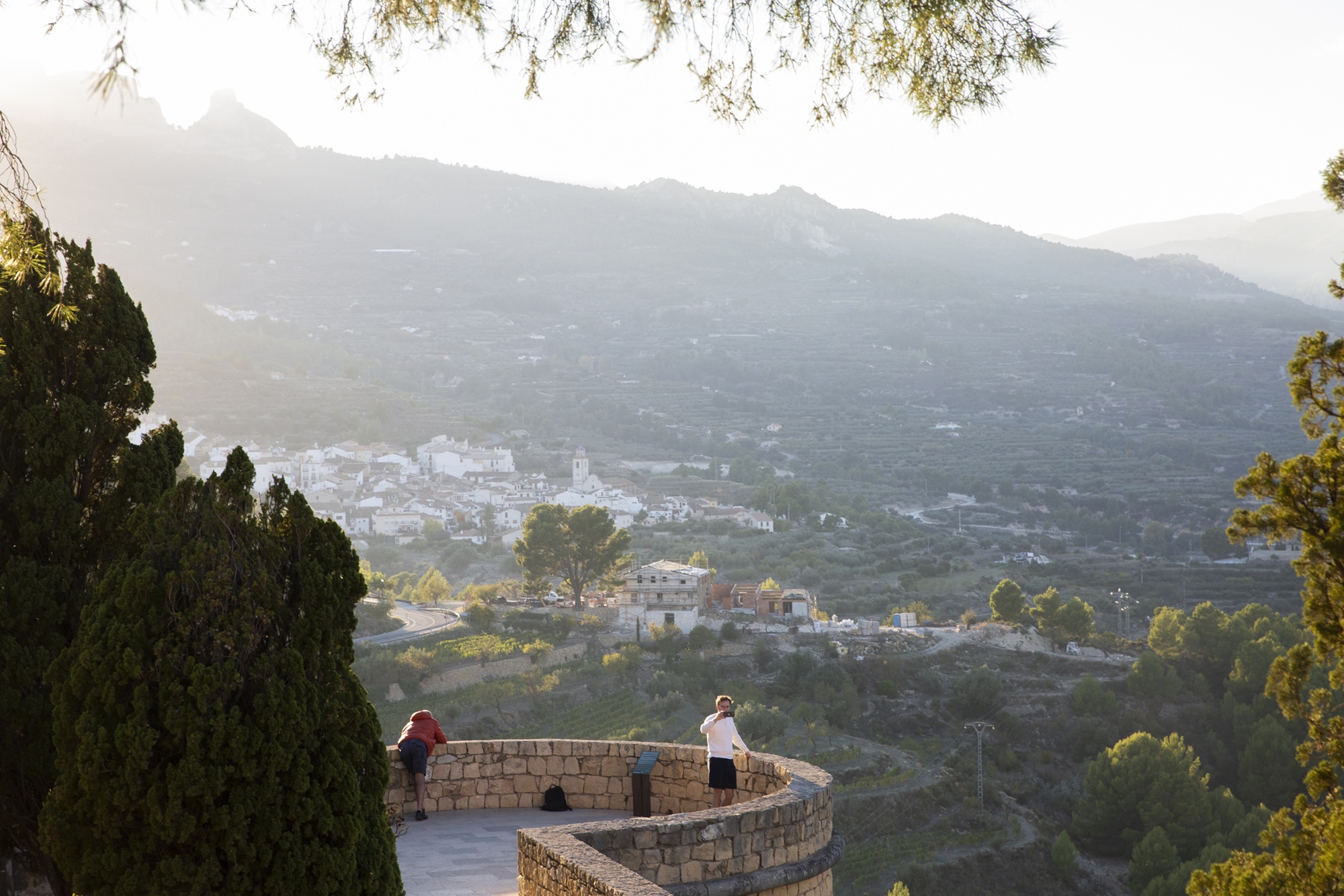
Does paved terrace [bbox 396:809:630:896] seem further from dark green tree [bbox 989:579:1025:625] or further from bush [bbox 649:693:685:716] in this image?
dark green tree [bbox 989:579:1025:625]

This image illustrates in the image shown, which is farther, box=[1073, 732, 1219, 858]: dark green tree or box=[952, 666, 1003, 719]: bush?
box=[952, 666, 1003, 719]: bush

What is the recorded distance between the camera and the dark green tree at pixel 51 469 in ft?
13.6

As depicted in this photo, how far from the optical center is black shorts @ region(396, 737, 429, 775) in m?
6.32

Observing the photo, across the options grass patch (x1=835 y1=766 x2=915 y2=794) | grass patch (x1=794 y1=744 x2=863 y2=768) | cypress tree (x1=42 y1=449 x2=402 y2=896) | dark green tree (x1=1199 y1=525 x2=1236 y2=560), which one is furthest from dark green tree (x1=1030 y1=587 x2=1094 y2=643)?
cypress tree (x1=42 y1=449 x2=402 y2=896)

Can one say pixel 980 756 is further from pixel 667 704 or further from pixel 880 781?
pixel 667 704

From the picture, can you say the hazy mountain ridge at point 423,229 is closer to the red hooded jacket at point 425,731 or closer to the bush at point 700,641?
the bush at point 700,641

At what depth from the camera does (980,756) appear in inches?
1298

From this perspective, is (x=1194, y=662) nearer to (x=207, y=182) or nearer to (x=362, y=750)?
(x=362, y=750)

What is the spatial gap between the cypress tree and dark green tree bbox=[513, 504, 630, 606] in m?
43.1

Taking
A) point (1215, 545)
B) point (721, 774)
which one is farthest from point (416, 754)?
point (1215, 545)

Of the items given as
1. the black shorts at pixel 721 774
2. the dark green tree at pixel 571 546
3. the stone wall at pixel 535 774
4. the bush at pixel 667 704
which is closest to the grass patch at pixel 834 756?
the bush at pixel 667 704

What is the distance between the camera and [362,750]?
3941 millimetres

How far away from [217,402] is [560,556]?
1671 inches

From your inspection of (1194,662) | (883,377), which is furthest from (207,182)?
(1194,662)
